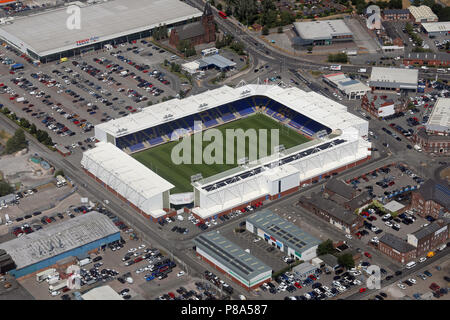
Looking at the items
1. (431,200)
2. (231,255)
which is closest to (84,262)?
(231,255)

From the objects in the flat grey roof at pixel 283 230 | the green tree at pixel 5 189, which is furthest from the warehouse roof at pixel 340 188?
the green tree at pixel 5 189

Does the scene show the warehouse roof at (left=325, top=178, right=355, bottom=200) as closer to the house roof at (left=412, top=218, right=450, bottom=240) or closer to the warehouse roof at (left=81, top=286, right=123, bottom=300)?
the house roof at (left=412, top=218, right=450, bottom=240)

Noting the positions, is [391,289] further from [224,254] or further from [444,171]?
[444,171]

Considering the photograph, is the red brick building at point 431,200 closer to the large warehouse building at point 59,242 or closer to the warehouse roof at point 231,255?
the warehouse roof at point 231,255

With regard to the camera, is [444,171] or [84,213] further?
[444,171]

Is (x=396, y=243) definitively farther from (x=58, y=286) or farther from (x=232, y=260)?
(x=58, y=286)

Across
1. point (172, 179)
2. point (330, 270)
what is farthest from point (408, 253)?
point (172, 179)
